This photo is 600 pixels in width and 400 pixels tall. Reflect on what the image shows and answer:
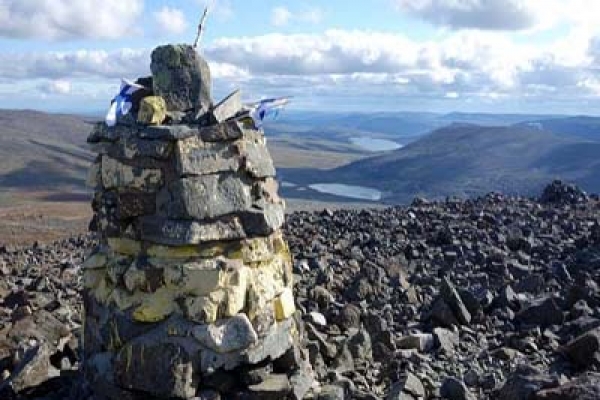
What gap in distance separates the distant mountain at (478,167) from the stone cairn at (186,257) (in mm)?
88940

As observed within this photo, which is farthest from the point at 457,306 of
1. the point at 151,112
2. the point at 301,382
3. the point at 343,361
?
the point at 151,112

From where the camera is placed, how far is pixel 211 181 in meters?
8.70

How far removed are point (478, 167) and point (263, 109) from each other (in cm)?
13759

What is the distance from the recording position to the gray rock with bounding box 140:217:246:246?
845cm

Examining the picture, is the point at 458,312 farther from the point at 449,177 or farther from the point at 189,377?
the point at 449,177

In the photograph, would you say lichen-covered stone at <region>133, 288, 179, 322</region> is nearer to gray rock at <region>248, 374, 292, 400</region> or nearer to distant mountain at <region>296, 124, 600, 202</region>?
gray rock at <region>248, 374, 292, 400</region>

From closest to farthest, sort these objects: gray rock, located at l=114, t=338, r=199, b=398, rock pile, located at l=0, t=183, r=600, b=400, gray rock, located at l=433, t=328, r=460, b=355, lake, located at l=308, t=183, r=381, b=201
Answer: gray rock, located at l=114, t=338, r=199, b=398
rock pile, located at l=0, t=183, r=600, b=400
gray rock, located at l=433, t=328, r=460, b=355
lake, located at l=308, t=183, r=381, b=201

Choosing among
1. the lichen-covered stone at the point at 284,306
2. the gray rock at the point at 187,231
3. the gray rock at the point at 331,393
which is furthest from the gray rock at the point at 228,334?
the gray rock at the point at 331,393

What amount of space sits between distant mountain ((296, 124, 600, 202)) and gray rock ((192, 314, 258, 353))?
89.4 m

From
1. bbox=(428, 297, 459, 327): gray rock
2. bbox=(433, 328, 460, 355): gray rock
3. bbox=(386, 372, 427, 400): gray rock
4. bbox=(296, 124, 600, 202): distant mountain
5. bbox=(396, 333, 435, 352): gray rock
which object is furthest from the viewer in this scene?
bbox=(296, 124, 600, 202): distant mountain

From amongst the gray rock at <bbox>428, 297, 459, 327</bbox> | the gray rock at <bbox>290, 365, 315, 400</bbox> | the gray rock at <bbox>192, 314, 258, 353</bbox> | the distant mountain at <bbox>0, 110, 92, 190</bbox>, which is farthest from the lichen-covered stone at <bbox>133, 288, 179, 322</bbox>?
the distant mountain at <bbox>0, 110, 92, 190</bbox>

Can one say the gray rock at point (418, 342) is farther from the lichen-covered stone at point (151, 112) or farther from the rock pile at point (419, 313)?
the lichen-covered stone at point (151, 112)

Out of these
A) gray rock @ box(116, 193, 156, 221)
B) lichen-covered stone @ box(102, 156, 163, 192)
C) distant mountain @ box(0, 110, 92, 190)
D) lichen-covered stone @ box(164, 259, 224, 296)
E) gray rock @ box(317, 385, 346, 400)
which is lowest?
distant mountain @ box(0, 110, 92, 190)

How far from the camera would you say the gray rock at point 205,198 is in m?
8.52
